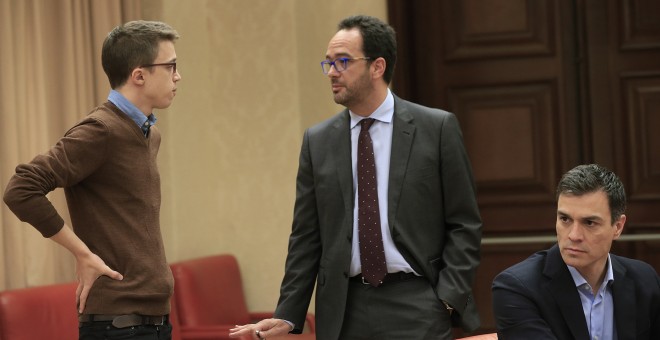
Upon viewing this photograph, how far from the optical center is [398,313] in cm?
290

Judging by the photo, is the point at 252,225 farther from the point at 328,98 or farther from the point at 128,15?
the point at 128,15

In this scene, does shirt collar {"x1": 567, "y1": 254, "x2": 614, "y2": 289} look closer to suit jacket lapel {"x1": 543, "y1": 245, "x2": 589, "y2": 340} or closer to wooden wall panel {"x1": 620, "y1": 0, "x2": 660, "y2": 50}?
suit jacket lapel {"x1": 543, "y1": 245, "x2": 589, "y2": 340}

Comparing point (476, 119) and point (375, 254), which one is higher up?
point (476, 119)

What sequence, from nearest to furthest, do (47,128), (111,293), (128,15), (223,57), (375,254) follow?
(111,293) → (375,254) → (47,128) → (128,15) → (223,57)

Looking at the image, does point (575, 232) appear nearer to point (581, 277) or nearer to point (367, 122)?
point (581, 277)

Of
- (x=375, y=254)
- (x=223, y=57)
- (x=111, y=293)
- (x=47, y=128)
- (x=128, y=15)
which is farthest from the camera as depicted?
(x=223, y=57)

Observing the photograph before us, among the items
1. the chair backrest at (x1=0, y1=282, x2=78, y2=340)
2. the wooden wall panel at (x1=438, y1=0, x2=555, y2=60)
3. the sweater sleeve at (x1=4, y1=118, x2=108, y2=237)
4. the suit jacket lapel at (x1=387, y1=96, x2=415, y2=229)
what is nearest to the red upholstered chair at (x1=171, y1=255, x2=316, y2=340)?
the chair backrest at (x1=0, y1=282, x2=78, y2=340)

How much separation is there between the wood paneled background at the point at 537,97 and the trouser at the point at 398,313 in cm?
276

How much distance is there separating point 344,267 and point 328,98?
2.72 metres

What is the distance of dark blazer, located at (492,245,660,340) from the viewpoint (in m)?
2.52

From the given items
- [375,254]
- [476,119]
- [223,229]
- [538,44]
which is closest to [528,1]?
[538,44]

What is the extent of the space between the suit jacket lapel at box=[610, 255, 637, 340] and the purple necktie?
66cm

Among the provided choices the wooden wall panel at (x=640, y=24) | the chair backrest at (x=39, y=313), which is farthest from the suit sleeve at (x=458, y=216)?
the wooden wall panel at (x=640, y=24)

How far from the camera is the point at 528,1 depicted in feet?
18.4
